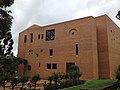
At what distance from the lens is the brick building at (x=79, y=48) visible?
2392cm

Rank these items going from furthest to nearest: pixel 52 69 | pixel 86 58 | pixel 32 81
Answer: pixel 52 69
pixel 86 58
pixel 32 81

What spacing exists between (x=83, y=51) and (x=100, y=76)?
14.8 ft

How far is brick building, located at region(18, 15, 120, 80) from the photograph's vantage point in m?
23.9

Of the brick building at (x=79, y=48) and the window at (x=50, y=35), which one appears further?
the window at (x=50, y=35)

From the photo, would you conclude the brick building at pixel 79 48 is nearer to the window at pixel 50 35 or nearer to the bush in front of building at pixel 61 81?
the window at pixel 50 35

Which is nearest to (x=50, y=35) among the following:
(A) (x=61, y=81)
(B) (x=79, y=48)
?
(B) (x=79, y=48)

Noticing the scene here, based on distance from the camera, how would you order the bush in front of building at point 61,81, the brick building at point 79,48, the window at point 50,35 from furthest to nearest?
1. the window at point 50,35
2. the brick building at point 79,48
3. the bush in front of building at point 61,81

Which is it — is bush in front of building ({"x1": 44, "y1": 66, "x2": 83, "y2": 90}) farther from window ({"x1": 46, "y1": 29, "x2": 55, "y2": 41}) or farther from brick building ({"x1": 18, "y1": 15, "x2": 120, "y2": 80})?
window ({"x1": 46, "y1": 29, "x2": 55, "y2": 41})

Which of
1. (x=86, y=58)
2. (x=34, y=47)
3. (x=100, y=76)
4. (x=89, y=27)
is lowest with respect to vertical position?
(x=100, y=76)

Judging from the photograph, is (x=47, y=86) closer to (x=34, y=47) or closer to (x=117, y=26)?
(x=34, y=47)

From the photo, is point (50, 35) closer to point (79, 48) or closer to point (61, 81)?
point (79, 48)

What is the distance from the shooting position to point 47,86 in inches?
551

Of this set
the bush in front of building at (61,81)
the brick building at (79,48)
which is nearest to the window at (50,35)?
the brick building at (79,48)

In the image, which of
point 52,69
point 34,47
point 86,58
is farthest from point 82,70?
point 34,47
